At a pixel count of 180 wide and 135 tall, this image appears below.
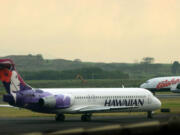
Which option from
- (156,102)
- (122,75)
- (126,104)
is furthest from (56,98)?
(122,75)

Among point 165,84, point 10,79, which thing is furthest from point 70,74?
point 10,79

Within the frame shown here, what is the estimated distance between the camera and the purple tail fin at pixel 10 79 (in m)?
41.2

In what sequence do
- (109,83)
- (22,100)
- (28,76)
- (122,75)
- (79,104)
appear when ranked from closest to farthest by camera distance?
(22,100) < (79,104) < (109,83) < (28,76) < (122,75)

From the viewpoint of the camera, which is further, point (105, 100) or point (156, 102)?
point (156, 102)

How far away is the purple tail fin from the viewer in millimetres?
41188

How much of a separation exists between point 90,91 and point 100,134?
3303cm

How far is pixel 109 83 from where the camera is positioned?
468 feet

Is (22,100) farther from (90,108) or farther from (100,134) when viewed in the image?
(100,134)

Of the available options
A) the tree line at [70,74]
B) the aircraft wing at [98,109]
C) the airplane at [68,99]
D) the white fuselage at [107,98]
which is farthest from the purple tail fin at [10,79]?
the tree line at [70,74]

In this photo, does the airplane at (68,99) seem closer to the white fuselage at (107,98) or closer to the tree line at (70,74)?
the white fuselage at (107,98)

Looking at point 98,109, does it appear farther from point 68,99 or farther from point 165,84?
point 165,84

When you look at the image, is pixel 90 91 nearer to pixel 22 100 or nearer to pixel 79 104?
pixel 79 104

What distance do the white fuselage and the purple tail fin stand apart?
7.14ft

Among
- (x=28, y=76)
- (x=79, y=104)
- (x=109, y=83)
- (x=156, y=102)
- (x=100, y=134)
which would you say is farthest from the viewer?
(x=28, y=76)
